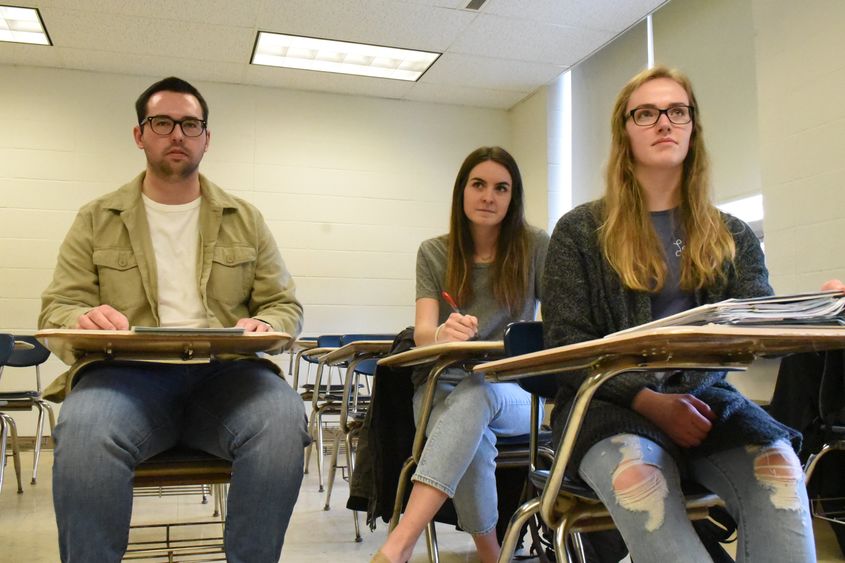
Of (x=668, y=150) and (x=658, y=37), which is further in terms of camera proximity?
(x=658, y=37)

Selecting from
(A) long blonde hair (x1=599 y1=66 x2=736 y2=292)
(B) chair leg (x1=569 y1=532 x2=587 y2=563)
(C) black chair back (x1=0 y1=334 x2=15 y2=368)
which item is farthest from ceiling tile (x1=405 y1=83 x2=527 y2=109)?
(B) chair leg (x1=569 y1=532 x2=587 y2=563)

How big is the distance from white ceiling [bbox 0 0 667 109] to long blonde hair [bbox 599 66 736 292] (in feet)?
11.5

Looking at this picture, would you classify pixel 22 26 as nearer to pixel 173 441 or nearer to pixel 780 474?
pixel 173 441

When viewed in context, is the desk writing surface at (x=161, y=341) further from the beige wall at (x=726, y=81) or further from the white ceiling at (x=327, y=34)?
the white ceiling at (x=327, y=34)

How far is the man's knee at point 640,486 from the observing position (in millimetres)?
1078

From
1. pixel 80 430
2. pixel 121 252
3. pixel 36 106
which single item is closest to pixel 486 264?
pixel 121 252

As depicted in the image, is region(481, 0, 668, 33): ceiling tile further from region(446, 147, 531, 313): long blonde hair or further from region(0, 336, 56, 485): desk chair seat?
region(0, 336, 56, 485): desk chair seat

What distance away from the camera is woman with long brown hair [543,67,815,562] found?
1.10 metres

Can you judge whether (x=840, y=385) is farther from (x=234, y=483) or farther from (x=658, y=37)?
(x=658, y=37)

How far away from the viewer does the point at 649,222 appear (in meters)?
1.48

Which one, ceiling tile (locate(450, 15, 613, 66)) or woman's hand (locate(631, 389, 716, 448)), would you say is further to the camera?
ceiling tile (locate(450, 15, 613, 66))

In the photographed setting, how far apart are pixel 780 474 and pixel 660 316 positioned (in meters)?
0.36

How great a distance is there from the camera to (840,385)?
7.43 ft

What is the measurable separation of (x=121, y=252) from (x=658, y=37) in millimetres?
4463
